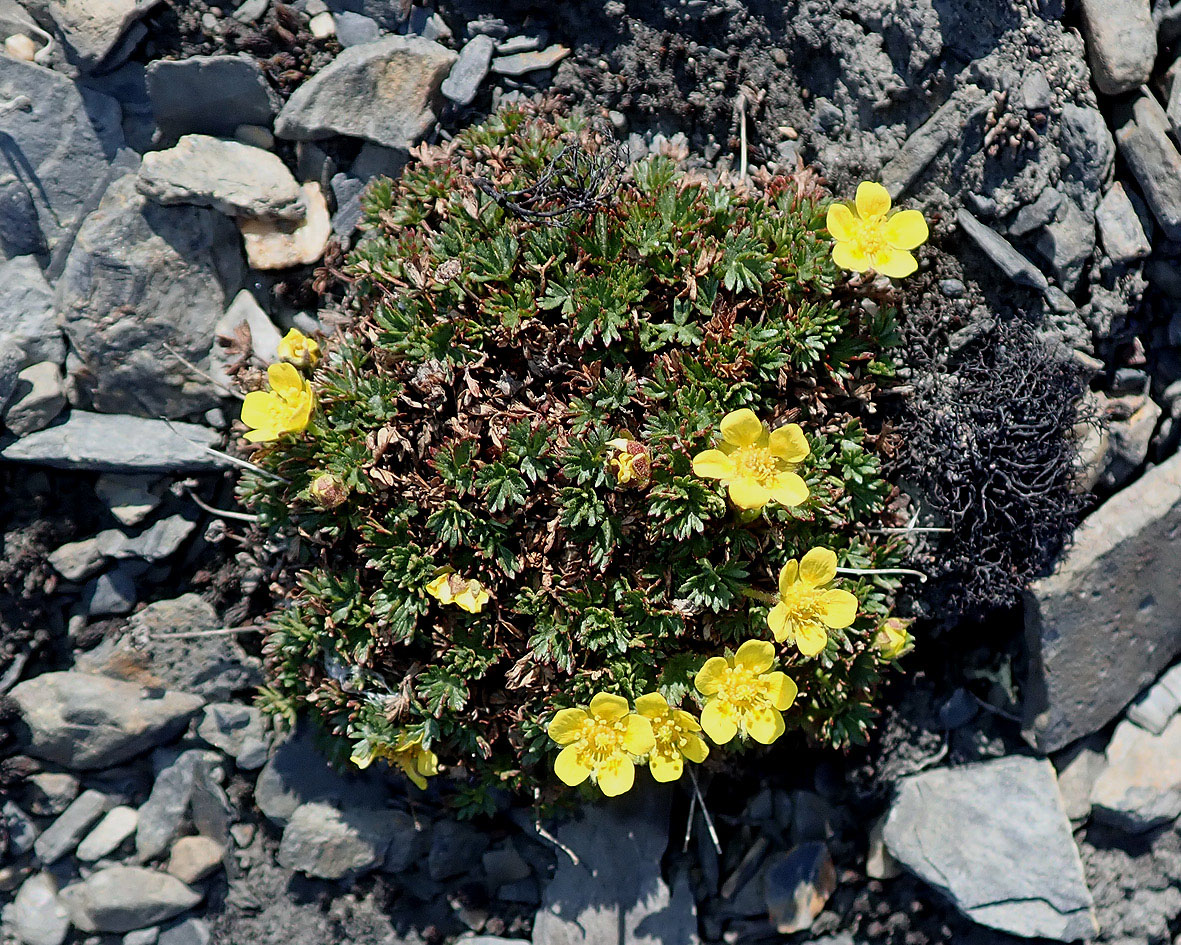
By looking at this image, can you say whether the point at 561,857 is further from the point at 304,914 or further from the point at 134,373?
the point at 134,373

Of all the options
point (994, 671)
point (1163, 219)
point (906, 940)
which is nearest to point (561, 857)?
point (906, 940)

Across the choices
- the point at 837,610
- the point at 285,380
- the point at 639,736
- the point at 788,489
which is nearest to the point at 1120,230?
the point at 788,489

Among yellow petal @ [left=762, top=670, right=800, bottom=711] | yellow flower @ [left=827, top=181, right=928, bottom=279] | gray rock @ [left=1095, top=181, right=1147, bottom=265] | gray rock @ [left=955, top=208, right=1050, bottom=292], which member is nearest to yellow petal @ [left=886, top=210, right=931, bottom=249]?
yellow flower @ [left=827, top=181, right=928, bottom=279]

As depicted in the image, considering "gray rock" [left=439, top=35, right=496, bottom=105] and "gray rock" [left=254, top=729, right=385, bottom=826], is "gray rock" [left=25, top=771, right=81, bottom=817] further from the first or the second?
"gray rock" [left=439, top=35, right=496, bottom=105]

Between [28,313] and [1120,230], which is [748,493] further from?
[28,313]

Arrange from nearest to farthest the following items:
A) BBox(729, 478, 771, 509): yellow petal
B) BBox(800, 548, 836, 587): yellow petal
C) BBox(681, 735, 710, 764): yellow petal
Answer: BBox(729, 478, 771, 509): yellow petal → BBox(800, 548, 836, 587): yellow petal → BBox(681, 735, 710, 764): yellow petal

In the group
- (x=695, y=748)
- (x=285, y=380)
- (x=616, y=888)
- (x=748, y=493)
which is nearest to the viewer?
(x=748, y=493)

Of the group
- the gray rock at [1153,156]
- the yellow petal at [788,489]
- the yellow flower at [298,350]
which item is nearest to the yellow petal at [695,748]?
the yellow petal at [788,489]
